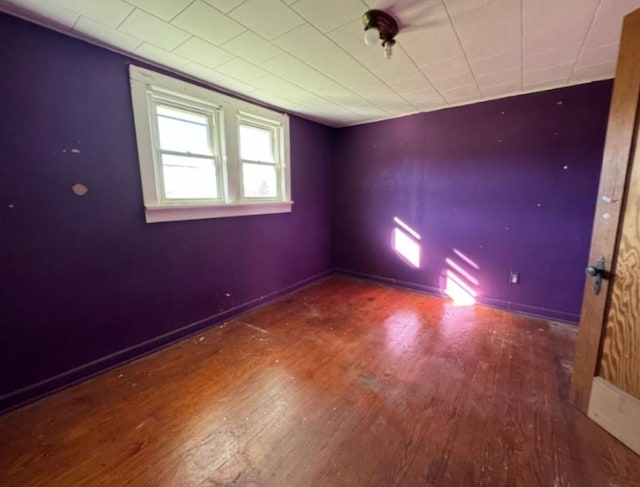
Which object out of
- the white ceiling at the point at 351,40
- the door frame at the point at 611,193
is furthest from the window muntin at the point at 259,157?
the door frame at the point at 611,193

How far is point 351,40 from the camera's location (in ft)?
5.92

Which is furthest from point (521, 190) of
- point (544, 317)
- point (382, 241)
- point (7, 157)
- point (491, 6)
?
point (7, 157)

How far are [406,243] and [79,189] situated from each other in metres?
3.49

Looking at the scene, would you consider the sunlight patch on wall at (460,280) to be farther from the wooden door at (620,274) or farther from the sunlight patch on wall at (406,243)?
the wooden door at (620,274)

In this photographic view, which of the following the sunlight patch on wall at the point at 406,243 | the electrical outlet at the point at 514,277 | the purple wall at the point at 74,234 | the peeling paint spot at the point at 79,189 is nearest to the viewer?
the purple wall at the point at 74,234

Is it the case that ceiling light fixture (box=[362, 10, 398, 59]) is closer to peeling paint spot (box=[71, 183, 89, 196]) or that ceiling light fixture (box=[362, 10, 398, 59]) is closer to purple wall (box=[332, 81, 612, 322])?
purple wall (box=[332, 81, 612, 322])

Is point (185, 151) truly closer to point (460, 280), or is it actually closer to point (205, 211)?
point (205, 211)

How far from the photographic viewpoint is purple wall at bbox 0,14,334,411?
166 centimetres

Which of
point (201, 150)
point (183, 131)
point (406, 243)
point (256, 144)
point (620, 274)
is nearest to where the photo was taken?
point (620, 274)

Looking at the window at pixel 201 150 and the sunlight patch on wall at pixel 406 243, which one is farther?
the sunlight patch on wall at pixel 406 243

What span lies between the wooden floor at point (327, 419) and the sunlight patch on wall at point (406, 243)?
1.33 meters

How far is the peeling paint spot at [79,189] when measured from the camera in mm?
1874

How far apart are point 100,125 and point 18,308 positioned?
1.32 meters

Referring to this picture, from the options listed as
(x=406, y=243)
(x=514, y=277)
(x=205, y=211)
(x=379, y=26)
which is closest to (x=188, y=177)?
(x=205, y=211)
